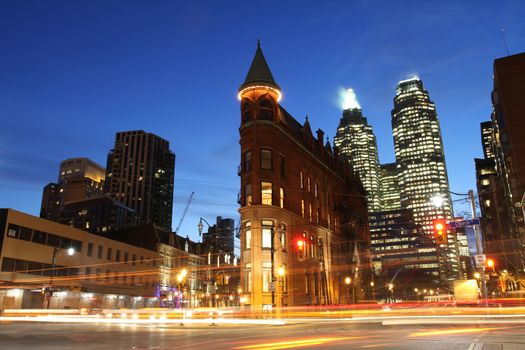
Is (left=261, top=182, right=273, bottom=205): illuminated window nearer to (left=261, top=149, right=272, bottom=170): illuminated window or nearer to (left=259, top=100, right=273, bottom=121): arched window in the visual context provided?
(left=261, top=149, right=272, bottom=170): illuminated window

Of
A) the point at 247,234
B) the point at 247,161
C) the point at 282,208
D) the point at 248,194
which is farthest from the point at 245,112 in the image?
the point at 247,234

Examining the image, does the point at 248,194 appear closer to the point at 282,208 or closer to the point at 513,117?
the point at 282,208

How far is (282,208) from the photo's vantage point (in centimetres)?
5181

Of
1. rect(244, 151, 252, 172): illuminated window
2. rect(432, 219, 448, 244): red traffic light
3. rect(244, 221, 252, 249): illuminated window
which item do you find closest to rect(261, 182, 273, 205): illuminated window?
rect(244, 151, 252, 172): illuminated window

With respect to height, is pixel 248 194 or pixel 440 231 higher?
pixel 248 194

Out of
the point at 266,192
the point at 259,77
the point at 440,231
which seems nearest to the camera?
the point at 440,231

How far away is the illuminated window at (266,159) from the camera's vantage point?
52694 millimetres

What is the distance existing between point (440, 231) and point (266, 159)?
92.9ft

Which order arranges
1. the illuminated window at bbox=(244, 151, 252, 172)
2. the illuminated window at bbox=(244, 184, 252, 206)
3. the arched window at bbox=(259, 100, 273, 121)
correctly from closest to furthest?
the illuminated window at bbox=(244, 184, 252, 206) → the illuminated window at bbox=(244, 151, 252, 172) → the arched window at bbox=(259, 100, 273, 121)

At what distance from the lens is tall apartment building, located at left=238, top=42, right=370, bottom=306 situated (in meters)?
49.1

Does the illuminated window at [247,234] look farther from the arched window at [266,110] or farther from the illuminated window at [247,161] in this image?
the arched window at [266,110]

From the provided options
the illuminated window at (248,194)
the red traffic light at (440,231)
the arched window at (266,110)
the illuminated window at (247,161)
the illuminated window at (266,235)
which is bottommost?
the red traffic light at (440,231)

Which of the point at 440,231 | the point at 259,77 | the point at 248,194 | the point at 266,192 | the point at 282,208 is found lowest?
the point at 440,231

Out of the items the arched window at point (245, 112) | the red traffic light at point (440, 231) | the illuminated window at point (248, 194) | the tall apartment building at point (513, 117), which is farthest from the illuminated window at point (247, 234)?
the tall apartment building at point (513, 117)
